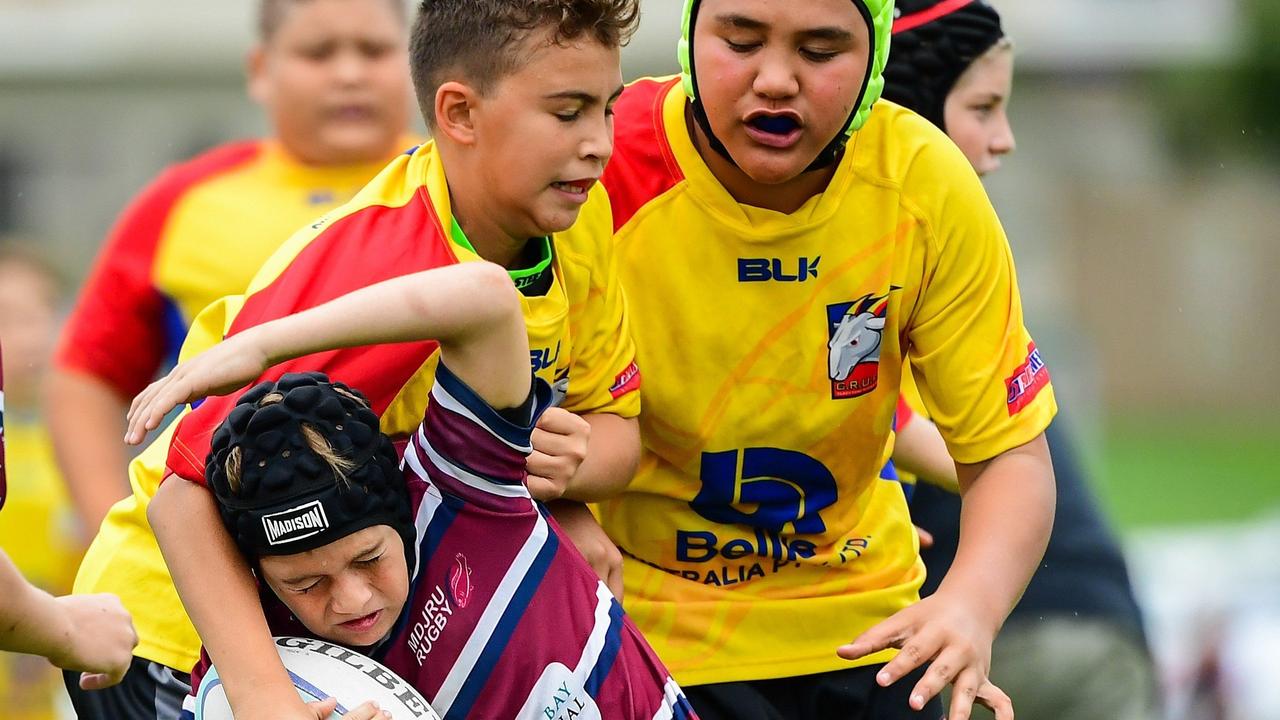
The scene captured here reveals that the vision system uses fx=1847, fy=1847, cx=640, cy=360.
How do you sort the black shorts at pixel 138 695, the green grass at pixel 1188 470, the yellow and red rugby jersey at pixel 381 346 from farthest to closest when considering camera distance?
1. the green grass at pixel 1188 470
2. the black shorts at pixel 138 695
3. the yellow and red rugby jersey at pixel 381 346

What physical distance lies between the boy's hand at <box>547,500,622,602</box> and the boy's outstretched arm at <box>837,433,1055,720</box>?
52 cm

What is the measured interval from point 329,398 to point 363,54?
95.8 inches

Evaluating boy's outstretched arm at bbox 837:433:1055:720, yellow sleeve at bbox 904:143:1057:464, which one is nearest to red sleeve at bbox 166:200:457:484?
boy's outstretched arm at bbox 837:433:1055:720

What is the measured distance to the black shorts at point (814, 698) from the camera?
12.8 ft

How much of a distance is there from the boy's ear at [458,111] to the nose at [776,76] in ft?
1.77

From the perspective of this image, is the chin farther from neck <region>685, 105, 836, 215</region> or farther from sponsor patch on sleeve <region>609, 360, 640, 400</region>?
sponsor patch on sleeve <region>609, 360, 640, 400</region>

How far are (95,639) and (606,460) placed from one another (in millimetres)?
969

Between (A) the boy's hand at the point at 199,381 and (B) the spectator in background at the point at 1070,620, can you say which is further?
(B) the spectator in background at the point at 1070,620

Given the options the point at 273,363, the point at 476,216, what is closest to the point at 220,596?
the point at 273,363

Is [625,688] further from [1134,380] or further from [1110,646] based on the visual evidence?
[1134,380]

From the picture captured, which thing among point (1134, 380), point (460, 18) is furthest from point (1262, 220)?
point (460, 18)

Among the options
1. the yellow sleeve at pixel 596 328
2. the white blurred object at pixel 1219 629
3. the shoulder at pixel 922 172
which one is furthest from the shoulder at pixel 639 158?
the white blurred object at pixel 1219 629

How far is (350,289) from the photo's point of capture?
306cm

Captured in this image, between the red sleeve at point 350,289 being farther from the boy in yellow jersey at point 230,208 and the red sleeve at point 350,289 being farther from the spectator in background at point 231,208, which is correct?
the boy in yellow jersey at point 230,208
